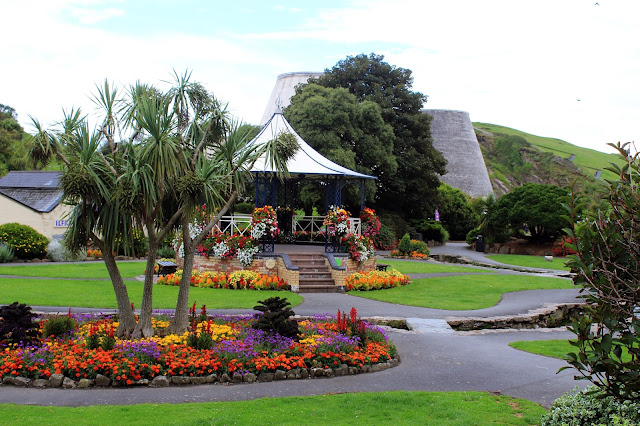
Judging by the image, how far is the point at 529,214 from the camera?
3419 centimetres

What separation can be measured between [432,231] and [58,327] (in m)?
34.9

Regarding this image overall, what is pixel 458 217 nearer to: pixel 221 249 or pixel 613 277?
pixel 221 249

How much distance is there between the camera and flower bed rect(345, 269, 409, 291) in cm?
1869

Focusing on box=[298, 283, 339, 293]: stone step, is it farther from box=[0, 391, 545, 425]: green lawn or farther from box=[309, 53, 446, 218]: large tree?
box=[309, 53, 446, 218]: large tree

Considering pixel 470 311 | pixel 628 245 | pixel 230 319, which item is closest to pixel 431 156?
pixel 470 311

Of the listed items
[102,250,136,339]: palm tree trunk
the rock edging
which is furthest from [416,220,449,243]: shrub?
[102,250,136,339]: palm tree trunk

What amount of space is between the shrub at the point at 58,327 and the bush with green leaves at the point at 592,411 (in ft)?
26.4

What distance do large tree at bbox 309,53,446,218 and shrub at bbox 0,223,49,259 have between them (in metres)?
21.1

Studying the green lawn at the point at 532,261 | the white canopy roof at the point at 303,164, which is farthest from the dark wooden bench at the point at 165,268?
the green lawn at the point at 532,261

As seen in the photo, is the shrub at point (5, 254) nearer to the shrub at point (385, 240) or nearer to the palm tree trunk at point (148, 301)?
the palm tree trunk at point (148, 301)

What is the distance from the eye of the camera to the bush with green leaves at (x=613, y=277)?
16.3ft

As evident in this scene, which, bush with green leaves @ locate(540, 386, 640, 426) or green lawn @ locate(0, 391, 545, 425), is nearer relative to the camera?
bush with green leaves @ locate(540, 386, 640, 426)

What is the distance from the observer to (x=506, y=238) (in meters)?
37.6

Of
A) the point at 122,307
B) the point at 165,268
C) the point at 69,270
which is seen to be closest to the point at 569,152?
the point at 165,268
